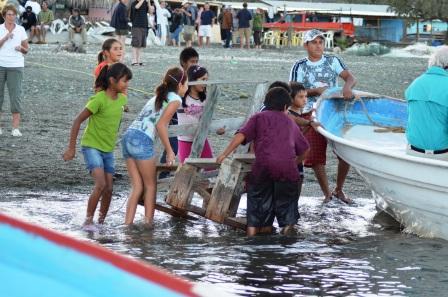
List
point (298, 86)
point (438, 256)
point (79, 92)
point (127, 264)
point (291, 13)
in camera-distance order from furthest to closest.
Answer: point (291, 13), point (79, 92), point (298, 86), point (438, 256), point (127, 264)

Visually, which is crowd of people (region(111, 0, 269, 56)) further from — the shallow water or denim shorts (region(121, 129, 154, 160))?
denim shorts (region(121, 129, 154, 160))

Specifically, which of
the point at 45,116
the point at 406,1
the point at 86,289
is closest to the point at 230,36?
the point at 406,1

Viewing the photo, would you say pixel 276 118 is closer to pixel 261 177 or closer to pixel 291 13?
pixel 261 177

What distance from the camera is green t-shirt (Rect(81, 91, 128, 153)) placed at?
32.6 ft

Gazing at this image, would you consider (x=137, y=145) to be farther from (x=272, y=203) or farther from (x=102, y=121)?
(x=272, y=203)

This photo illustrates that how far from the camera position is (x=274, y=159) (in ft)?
31.7

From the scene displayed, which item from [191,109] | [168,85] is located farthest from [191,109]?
[168,85]

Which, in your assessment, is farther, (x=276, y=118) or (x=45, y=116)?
(x=45, y=116)

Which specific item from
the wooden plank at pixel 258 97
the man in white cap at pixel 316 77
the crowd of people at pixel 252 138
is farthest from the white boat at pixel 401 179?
the wooden plank at pixel 258 97

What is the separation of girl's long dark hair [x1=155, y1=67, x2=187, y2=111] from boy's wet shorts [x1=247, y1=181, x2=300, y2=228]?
1.02m

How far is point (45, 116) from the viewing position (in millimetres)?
18375

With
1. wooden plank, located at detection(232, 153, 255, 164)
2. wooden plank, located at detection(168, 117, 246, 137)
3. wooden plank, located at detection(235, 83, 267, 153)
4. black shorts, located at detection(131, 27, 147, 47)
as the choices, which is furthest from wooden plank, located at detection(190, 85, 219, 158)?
black shorts, located at detection(131, 27, 147, 47)

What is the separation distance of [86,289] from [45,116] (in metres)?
14.4

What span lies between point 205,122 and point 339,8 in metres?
69.1
